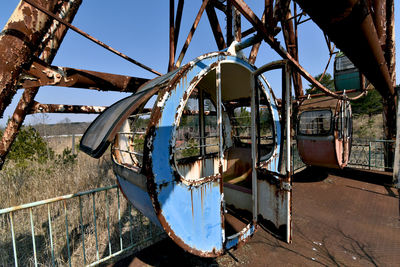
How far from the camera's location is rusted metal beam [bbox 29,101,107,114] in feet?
8.39

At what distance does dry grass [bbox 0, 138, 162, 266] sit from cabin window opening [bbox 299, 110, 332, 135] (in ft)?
Result: 18.6

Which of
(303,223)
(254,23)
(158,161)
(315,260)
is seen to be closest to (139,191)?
(158,161)

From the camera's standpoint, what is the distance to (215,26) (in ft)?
16.0

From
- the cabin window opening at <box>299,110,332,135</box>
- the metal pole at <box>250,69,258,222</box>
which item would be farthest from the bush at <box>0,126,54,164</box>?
the cabin window opening at <box>299,110,332,135</box>

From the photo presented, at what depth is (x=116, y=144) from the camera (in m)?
2.73

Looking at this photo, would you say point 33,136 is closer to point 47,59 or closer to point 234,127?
point 47,59

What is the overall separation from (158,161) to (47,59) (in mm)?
1931

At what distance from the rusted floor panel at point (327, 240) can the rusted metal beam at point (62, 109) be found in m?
2.46

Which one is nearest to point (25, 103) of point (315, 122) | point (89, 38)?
point (89, 38)

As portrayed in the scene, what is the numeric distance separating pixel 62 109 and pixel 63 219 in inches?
131

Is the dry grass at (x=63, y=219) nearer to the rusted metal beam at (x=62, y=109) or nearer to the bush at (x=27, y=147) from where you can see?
the bush at (x=27, y=147)

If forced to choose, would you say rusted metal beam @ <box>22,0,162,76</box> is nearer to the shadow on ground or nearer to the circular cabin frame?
the circular cabin frame

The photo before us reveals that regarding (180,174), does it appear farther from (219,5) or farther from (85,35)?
(219,5)

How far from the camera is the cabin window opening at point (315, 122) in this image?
5613mm
